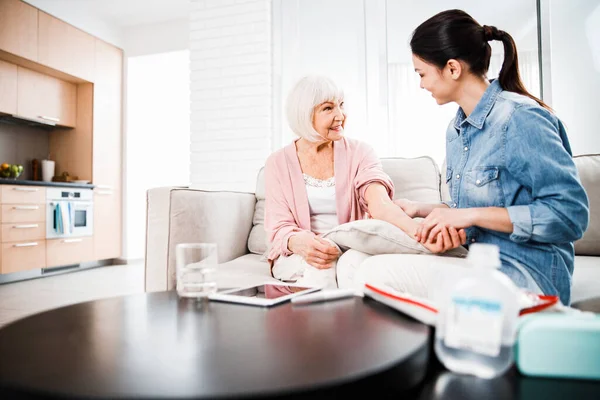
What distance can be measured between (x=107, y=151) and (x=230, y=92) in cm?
248

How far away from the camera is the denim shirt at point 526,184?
0.97 metres

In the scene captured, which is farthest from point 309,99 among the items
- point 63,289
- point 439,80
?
point 63,289

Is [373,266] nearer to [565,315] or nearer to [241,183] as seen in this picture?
[565,315]

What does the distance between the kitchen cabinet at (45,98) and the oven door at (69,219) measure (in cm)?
95

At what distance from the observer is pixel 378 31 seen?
3285mm

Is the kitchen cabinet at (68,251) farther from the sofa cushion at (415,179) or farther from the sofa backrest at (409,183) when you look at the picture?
the sofa cushion at (415,179)

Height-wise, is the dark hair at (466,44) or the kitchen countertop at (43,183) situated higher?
the dark hair at (466,44)

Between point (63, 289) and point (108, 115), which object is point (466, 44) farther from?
point (108, 115)

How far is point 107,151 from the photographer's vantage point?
16.9 ft

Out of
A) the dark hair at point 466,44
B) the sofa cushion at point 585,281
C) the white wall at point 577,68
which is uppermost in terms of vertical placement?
the white wall at point 577,68

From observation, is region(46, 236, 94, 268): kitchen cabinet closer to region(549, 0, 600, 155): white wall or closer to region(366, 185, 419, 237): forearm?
region(366, 185, 419, 237): forearm

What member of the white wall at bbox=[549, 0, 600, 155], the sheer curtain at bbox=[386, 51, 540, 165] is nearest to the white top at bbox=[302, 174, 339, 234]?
the sheer curtain at bbox=[386, 51, 540, 165]

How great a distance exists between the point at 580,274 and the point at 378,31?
2.45 metres

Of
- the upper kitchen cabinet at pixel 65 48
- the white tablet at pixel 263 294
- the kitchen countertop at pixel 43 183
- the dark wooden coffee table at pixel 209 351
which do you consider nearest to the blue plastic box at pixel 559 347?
the dark wooden coffee table at pixel 209 351
